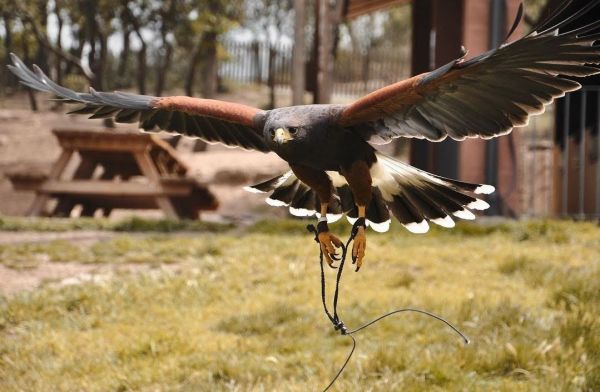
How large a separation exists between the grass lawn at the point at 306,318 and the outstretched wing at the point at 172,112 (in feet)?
5.38

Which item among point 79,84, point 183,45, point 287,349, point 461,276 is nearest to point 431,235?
point 461,276

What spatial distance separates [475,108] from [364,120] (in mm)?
278

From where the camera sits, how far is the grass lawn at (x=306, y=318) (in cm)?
393

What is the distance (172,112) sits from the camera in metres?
2.52

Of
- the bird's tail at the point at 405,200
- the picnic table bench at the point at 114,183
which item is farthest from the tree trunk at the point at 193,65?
the bird's tail at the point at 405,200

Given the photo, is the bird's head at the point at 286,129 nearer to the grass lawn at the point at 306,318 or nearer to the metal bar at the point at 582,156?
the grass lawn at the point at 306,318

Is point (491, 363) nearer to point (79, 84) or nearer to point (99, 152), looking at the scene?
point (99, 152)

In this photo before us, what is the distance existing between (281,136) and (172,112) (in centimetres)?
77

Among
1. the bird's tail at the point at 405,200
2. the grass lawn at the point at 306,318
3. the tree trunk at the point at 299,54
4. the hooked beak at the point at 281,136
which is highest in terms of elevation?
the tree trunk at the point at 299,54

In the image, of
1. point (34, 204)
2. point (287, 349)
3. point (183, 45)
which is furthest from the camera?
point (183, 45)

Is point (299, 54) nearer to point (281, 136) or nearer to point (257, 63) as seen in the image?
point (281, 136)

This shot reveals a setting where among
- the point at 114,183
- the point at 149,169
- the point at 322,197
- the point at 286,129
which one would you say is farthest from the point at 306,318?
the point at 114,183

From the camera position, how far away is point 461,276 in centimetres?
571

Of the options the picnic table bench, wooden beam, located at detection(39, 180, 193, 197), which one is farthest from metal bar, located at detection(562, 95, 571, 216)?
wooden beam, located at detection(39, 180, 193, 197)
